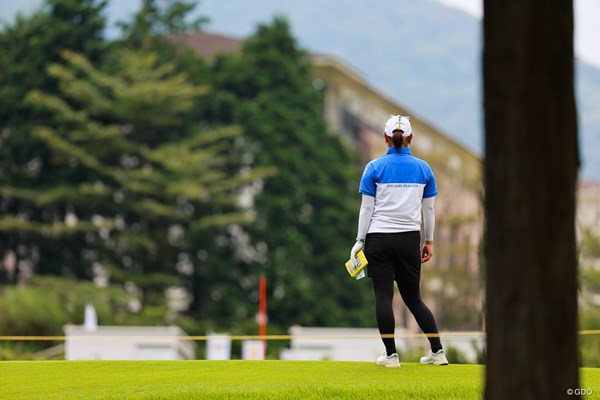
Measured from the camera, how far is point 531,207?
7.32 m

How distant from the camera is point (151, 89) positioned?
60.9 meters

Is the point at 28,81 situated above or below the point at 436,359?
above

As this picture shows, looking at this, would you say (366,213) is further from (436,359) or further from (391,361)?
(436,359)

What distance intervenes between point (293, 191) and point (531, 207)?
54.8 meters

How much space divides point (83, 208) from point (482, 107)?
55.4 meters

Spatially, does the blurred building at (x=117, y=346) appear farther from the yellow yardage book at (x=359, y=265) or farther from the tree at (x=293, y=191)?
the yellow yardage book at (x=359, y=265)

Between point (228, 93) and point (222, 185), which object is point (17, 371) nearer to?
point (222, 185)

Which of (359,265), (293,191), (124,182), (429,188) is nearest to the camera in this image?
(359,265)

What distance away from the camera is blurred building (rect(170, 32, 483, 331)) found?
71312mm

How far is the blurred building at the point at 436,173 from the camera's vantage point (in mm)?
71312

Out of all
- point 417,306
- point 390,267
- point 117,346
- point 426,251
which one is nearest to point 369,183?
point 390,267

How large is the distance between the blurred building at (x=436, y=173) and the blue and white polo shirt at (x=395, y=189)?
47.6 meters

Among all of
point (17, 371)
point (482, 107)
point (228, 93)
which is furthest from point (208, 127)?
point (482, 107)

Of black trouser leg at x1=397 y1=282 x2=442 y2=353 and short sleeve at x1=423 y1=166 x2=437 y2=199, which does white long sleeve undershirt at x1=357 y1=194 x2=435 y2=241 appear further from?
black trouser leg at x1=397 y1=282 x2=442 y2=353
